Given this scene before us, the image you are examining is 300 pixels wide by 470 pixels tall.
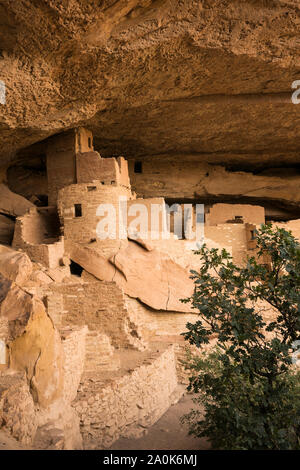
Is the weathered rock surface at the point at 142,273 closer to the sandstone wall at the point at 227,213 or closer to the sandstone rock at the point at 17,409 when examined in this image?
the sandstone wall at the point at 227,213

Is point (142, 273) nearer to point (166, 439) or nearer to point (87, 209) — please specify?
point (87, 209)

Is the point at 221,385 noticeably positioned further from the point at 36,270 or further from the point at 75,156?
the point at 75,156

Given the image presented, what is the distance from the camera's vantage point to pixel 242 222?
44.4 feet

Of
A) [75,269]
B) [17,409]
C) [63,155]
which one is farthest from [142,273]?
[17,409]

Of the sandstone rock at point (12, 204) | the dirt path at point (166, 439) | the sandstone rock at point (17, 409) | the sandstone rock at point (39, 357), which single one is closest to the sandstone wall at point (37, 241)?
the sandstone rock at point (12, 204)

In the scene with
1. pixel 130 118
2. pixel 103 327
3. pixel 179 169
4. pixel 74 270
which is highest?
pixel 130 118

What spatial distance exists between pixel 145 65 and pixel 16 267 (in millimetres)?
5527

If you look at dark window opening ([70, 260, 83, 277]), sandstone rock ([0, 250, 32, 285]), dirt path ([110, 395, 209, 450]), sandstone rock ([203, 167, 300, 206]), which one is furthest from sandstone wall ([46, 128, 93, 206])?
dirt path ([110, 395, 209, 450])

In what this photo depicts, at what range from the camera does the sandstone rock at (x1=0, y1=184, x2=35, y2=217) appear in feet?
39.7

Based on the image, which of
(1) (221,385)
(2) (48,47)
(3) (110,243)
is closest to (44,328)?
(1) (221,385)

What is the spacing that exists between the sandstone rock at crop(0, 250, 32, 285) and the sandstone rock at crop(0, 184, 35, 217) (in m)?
4.16

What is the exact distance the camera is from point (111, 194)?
10.1 m
